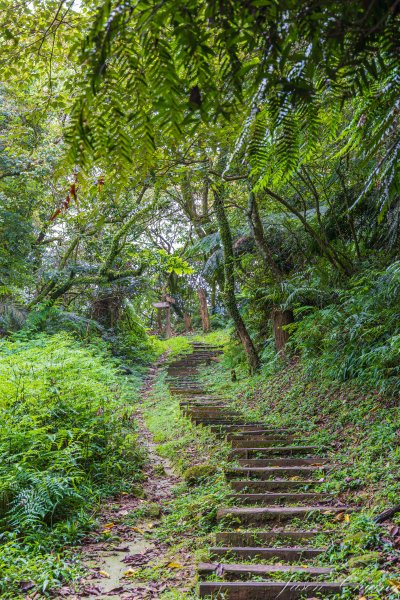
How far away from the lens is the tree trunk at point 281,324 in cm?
891

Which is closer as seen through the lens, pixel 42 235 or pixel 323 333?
pixel 323 333

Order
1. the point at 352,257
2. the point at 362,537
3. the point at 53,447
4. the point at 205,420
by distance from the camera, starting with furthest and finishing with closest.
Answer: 1. the point at 352,257
2. the point at 205,420
3. the point at 53,447
4. the point at 362,537

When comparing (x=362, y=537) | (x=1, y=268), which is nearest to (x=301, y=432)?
(x=362, y=537)

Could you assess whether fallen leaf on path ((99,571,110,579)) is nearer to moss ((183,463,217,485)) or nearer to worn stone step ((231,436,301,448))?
moss ((183,463,217,485))

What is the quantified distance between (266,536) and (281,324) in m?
5.77

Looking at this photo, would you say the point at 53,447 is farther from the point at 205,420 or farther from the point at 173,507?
the point at 205,420

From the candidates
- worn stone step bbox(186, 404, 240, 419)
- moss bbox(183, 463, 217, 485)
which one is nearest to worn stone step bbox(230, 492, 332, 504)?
moss bbox(183, 463, 217, 485)

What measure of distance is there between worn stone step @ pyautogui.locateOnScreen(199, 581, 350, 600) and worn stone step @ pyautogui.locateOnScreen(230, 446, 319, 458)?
229cm

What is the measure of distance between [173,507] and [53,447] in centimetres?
147

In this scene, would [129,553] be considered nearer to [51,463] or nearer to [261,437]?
[51,463]

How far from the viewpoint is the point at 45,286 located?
1336 cm

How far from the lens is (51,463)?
14.8 ft

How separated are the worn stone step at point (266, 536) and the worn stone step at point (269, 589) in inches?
23.6

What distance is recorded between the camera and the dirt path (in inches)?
122
